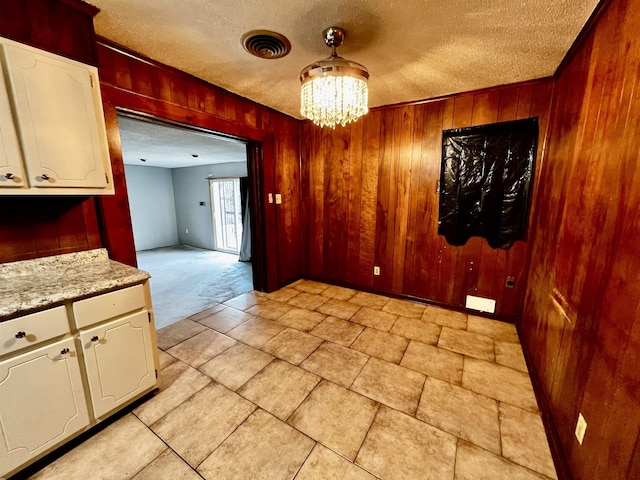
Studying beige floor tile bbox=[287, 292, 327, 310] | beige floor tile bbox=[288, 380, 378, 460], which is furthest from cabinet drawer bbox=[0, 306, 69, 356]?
beige floor tile bbox=[287, 292, 327, 310]

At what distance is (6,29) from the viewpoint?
50.9 inches

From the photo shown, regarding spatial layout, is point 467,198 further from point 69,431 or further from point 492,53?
point 69,431

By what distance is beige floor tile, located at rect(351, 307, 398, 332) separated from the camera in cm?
261

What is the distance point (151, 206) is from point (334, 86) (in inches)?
280

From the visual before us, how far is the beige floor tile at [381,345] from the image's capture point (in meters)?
2.13

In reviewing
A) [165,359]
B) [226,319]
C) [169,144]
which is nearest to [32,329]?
[165,359]

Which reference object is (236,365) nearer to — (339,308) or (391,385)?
(391,385)

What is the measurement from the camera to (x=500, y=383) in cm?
182

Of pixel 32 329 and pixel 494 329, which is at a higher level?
pixel 32 329

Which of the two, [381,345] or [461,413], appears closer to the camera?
[461,413]

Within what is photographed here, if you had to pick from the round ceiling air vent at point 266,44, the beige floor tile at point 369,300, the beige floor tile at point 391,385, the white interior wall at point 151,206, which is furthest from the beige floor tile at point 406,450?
the white interior wall at point 151,206

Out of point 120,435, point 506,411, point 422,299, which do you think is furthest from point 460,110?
point 120,435

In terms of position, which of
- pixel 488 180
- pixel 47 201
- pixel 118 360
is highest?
pixel 488 180

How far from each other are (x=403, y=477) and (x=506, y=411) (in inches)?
33.3
